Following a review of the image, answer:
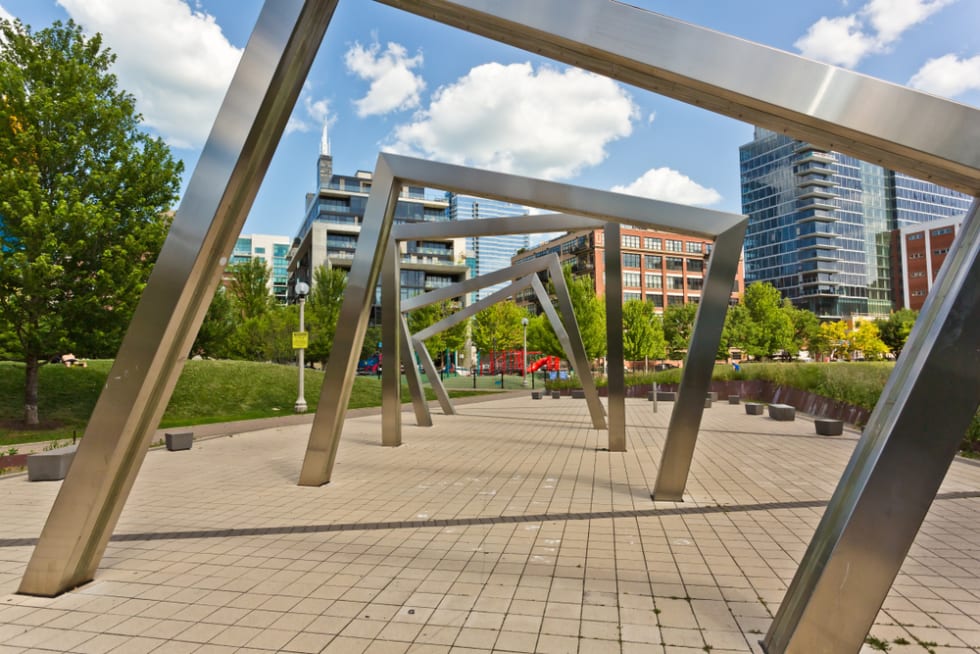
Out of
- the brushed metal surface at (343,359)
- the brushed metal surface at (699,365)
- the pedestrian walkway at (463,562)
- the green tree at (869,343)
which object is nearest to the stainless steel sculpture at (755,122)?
the pedestrian walkway at (463,562)

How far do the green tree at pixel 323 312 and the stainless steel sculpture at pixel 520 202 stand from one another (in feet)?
106

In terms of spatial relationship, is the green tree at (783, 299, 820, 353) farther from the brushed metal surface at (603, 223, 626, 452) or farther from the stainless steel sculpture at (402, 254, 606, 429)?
the brushed metal surface at (603, 223, 626, 452)

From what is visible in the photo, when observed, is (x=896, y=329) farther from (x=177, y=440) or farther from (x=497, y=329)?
(x=177, y=440)

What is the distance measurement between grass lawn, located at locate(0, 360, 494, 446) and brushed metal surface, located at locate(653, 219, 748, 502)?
1436cm

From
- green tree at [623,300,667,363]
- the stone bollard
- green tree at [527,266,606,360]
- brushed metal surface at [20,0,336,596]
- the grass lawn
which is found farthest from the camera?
green tree at [623,300,667,363]

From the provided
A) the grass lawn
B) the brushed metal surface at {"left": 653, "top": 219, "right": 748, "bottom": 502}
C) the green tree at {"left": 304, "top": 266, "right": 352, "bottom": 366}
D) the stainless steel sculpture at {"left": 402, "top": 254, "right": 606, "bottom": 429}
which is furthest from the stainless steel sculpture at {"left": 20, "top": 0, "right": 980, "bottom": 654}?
the green tree at {"left": 304, "top": 266, "right": 352, "bottom": 366}

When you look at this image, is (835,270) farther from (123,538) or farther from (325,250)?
(123,538)

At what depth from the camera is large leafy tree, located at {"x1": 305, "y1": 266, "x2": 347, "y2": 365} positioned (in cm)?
4194

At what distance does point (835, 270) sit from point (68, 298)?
110 metres

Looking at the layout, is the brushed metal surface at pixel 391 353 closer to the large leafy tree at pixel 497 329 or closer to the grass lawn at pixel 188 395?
the grass lawn at pixel 188 395

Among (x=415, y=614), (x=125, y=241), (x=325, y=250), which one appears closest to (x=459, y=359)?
(x=325, y=250)

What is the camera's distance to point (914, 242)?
91562 millimetres

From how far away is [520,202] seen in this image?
8680 mm

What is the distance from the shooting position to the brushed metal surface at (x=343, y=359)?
8.39 m
